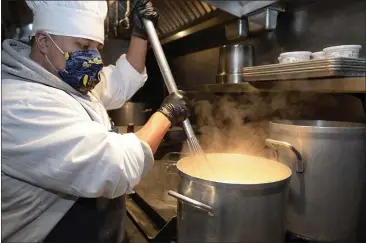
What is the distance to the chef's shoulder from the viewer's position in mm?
749

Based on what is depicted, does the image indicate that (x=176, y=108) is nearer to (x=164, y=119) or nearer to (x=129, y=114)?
(x=164, y=119)

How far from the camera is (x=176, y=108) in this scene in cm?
96

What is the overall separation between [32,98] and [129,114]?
1.33m

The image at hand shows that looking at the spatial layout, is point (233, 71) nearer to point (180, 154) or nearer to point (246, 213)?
point (180, 154)

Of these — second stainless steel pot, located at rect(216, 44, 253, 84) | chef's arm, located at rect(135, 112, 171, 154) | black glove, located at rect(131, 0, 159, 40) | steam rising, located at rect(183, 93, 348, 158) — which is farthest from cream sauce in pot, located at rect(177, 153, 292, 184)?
black glove, located at rect(131, 0, 159, 40)

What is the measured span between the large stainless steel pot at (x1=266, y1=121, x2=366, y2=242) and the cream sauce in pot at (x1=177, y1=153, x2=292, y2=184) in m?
0.09

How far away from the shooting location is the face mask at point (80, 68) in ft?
3.02

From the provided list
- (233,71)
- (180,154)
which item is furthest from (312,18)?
(180,154)

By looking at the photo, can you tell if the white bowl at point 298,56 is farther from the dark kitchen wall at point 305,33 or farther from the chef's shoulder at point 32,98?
the chef's shoulder at point 32,98

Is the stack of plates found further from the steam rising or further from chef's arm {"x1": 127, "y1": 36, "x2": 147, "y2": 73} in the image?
chef's arm {"x1": 127, "y1": 36, "x2": 147, "y2": 73}

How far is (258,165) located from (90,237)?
0.59 metres

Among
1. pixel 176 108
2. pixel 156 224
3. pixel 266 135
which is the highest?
pixel 176 108

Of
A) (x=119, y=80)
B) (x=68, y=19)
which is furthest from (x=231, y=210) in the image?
(x=119, y=80)

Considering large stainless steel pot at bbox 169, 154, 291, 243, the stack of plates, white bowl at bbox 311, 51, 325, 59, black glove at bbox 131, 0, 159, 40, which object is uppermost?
black glove at bbox 131, 0, 159, 40
